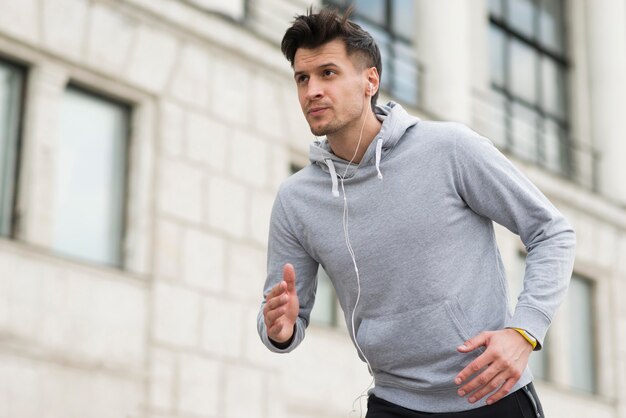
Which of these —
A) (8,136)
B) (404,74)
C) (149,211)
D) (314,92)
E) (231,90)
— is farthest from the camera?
(404,74)

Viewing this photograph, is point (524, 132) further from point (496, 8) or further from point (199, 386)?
point (199, 386)

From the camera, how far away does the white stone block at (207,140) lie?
Answer: 15312 mm

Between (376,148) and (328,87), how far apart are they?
0.84 feet

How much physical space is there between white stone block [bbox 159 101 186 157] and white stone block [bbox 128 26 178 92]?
25 cm

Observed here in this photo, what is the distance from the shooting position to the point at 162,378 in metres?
14.5

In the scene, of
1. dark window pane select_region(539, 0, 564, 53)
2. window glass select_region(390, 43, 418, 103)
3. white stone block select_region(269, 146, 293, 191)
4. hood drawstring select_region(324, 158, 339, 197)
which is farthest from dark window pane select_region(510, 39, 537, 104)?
hood drawstring select_region(324, 158, 339, 197)

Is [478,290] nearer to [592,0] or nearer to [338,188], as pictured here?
[338,188]

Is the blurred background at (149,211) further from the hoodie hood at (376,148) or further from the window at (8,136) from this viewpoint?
the hoodie hood at (376,148)

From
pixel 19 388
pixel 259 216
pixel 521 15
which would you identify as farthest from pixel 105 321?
pixel 521 15

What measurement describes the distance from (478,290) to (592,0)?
71.2ft

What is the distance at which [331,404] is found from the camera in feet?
54.9

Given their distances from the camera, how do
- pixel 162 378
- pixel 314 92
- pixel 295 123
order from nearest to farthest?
pixel 314 92 < pixel 162 378 < pixel 295 123

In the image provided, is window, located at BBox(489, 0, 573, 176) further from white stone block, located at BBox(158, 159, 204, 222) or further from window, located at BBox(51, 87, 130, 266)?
window, located at BBox(51, 87, 130, 266)

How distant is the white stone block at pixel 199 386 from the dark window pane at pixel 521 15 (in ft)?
36.0
